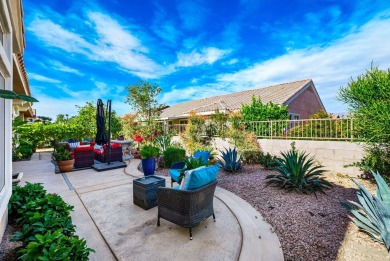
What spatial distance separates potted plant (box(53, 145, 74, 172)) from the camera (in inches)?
277

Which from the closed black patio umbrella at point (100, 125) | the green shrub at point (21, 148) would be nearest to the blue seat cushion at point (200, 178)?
the green shrub at point (21, 148)

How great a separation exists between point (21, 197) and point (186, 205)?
300cm

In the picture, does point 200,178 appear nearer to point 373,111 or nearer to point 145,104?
point 373,111

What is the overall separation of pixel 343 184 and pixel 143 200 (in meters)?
5.91

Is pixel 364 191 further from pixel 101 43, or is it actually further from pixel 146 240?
pixel 101 43

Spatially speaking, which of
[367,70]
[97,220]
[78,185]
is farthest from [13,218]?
[367,70]

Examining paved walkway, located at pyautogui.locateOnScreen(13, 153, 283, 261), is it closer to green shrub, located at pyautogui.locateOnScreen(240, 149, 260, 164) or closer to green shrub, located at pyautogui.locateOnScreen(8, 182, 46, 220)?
green shrub, located at pyautogui.locateOnScreen(8, 182, 46, 220)

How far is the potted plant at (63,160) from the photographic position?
277 inches

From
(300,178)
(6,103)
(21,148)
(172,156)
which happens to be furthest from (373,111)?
(21,148)

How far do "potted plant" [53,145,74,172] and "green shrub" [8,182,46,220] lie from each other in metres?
3.91

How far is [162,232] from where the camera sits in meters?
3.11

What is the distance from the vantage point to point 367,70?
567 cm

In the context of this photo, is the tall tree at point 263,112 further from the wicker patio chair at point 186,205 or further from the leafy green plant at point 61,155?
the leafy green plant at point 61,155

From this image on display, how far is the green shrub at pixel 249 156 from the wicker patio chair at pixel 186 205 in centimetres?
553
